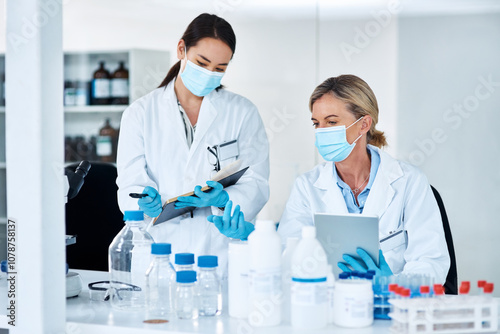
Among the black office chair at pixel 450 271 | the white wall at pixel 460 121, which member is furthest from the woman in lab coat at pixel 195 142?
the white wall at pixel 460 121

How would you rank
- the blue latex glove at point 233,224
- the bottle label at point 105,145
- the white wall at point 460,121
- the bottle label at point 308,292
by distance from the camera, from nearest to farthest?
the bottle label at point 308,292, the blue latex glove at point 233,224, the white wall at point 460,121, the bottle label at point 105,145

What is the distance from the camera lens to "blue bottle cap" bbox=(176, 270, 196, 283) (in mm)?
1244

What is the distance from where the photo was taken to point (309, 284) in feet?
3.76

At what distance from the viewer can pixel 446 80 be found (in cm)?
399

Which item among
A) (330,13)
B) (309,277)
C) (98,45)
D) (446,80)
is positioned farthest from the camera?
(98,45)

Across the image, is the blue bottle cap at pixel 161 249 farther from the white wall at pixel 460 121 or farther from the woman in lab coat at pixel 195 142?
the white wall at pixel 460 121

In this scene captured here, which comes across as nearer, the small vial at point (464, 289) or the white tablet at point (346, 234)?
the small vial at point (464, 289)

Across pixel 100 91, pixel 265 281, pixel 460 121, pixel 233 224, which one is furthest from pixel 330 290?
pixel 100 91

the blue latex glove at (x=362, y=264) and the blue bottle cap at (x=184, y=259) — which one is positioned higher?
the blue bottle cap at (x=184, y=259)

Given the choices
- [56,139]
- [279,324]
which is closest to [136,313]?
[279,324]

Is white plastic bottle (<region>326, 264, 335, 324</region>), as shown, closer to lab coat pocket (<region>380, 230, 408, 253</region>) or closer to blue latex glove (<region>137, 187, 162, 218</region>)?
lab coat pocket (<region>380, 230, 408, 253</region>)

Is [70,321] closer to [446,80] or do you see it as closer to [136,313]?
[136,313]

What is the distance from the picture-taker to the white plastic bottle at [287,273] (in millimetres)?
1249

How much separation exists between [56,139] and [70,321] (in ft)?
1.35
